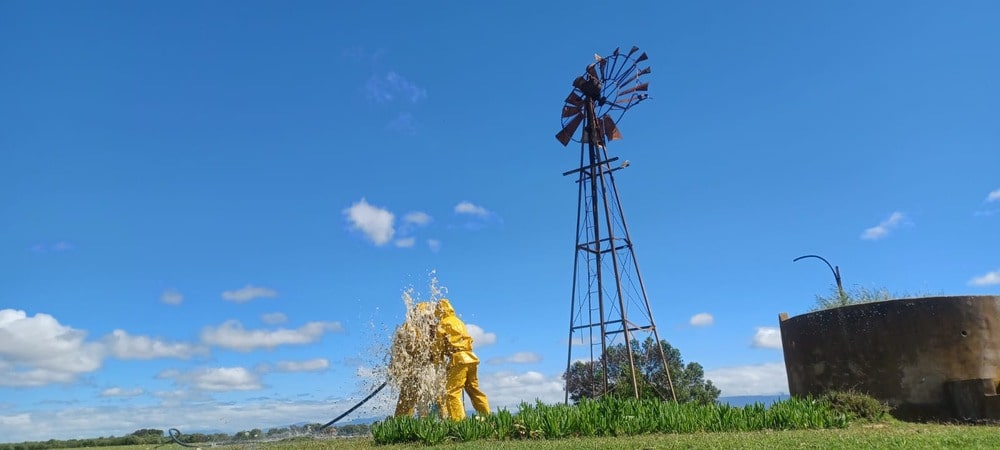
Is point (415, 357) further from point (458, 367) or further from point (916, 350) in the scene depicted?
point (916, 350)

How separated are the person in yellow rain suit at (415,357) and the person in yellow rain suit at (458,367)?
0.25m

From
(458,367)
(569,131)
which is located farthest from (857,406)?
(569,131)

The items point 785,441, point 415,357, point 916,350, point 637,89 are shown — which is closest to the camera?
point 785,441

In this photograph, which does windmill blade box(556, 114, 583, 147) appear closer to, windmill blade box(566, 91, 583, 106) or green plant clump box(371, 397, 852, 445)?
windmill blade box(566, 91, 583, 106)

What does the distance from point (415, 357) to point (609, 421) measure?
14.5 feet

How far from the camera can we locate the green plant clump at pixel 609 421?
12.4m

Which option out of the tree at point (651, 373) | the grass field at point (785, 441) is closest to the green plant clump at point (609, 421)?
the grass field at point (785, 441)

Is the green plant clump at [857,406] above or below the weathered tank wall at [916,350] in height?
below

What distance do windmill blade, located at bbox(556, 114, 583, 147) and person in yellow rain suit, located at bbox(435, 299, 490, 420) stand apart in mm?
9500

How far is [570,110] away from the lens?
886 inches

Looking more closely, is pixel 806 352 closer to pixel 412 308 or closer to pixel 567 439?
pixel 567 439

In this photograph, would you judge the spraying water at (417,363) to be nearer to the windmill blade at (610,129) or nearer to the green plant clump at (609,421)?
the green plant clump at (609,421)

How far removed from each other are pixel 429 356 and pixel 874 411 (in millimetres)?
9546

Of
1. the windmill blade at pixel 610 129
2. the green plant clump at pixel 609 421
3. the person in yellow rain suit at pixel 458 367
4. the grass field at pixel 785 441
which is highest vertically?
the windmill blade at pixel 610 129
